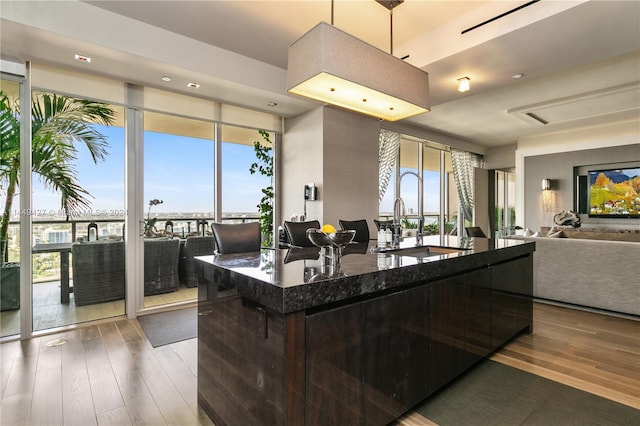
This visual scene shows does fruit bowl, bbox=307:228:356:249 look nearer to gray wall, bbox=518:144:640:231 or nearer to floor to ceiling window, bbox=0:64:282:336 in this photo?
floor to ceiling window, bbox=0:64:282:336

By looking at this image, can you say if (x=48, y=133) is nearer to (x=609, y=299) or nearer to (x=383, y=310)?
(x=383, y=310)

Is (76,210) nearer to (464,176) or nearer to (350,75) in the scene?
(350,75)

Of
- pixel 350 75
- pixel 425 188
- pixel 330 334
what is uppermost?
pixel 350 75

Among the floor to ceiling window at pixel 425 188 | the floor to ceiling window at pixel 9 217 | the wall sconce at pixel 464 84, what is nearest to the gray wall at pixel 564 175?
the floor to ceiling window at pixel 425 188

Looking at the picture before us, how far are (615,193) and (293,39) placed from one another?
767 cm

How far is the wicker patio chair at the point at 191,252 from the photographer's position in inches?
175

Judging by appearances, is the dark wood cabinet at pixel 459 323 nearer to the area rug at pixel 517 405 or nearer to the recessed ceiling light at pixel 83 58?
the area rug at pixel 517 405

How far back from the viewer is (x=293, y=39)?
139 inches

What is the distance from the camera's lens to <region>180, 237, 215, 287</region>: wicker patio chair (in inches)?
175

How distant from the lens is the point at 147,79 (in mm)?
3670

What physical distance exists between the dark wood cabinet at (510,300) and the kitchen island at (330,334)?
0.37m

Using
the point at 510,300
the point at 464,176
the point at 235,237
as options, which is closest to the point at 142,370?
the point at 235,237

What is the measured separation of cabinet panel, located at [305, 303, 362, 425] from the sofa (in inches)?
144

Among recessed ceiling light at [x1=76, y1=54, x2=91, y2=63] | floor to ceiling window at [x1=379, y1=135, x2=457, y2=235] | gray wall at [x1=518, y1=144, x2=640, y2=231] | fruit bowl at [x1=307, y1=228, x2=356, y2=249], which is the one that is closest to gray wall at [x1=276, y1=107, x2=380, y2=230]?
floor to ceiling window at [x1=379, y1=135, x2=457, y2=235]
